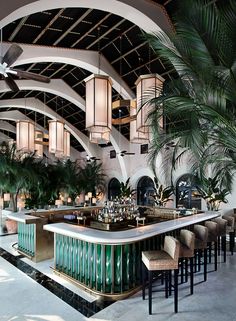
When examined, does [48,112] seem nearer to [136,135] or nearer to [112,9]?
[112,9]

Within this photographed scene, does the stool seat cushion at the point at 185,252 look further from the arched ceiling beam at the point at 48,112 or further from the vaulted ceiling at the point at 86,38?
the arched ceiling beam at the point at 48,112

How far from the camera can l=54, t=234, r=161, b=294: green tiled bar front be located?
4312mm

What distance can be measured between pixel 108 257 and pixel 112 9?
17.6 ft

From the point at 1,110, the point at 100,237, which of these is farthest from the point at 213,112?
the point at 1,110

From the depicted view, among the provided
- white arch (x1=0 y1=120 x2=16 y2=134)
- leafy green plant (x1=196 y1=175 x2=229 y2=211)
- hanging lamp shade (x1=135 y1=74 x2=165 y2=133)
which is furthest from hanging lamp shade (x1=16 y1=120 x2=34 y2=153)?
white arch (x1=0 y1=120 x2=16 y2=134)

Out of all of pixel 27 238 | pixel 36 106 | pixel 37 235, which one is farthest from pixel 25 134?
pixel 36 106

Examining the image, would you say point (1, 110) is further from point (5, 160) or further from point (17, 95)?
point (5, 160)

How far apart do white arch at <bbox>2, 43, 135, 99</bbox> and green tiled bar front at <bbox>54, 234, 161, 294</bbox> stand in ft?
18.7

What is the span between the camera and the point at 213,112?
3477 millimetres

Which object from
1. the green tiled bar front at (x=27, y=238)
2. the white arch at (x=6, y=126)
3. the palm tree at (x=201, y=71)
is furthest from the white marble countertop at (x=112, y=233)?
the white arch at (x=6, y=126)

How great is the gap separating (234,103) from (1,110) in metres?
16.0

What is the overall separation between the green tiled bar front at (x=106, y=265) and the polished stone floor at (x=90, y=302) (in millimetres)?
206

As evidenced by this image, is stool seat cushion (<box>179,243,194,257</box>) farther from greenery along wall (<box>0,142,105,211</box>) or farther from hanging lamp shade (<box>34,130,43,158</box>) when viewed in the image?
hanging lamp shade (<box>34,130,43,158</box>)

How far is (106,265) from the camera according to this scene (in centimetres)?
433
